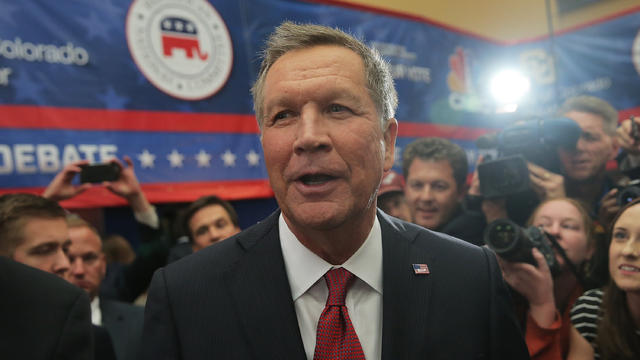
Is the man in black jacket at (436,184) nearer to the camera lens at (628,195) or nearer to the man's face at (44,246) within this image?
the camera lens at (628,195)

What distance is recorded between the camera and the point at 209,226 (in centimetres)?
263

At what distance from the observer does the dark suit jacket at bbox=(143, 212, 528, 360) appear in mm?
1058

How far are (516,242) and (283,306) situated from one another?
0.85 metres

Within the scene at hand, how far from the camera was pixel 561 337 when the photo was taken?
1680 mm

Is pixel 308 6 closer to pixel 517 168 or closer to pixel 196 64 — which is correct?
pixel 196 64

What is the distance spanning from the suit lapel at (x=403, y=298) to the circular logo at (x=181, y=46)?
218 cm

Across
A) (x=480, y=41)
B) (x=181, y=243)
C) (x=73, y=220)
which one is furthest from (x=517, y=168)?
(x=480, y=41)

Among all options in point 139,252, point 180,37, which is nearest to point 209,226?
point 139,252

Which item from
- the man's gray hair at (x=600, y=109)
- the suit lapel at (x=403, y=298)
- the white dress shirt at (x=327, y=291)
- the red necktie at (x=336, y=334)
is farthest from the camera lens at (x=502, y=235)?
the man's gray hair at (x=600, y=109)

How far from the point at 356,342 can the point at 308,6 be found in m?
3.04

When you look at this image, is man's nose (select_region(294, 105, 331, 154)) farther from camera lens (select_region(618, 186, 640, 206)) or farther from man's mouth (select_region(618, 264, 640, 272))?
camera lens (select_region(618, 186, 640, 206))

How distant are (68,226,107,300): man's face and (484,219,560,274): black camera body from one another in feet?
5.66

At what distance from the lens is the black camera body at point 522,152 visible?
2045mm

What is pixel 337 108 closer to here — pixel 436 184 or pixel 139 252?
pixel 436 184
